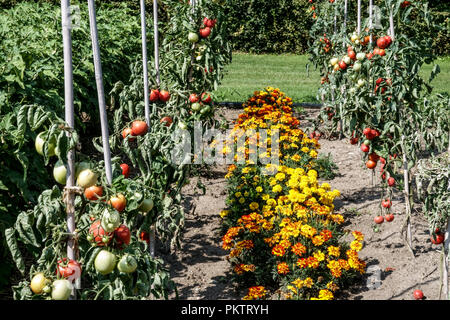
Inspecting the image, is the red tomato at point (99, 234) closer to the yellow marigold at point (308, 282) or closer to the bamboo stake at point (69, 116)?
the bamboo stake at point (69, 116)

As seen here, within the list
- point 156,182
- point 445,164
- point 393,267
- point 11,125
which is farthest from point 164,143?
point 393,267

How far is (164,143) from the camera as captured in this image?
2795 millimetres

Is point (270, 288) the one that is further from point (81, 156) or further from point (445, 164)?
point (81, 156)

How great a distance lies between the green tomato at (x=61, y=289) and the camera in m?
1.63

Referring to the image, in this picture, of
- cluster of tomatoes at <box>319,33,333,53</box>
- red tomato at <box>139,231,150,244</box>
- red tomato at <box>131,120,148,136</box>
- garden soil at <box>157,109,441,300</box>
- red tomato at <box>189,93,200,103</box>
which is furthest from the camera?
cluster of tomatoes at <box>319,33,333,53</box>

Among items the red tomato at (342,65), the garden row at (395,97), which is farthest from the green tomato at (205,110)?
the red tomato at (342,65)

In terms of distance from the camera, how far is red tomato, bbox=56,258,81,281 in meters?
1.67

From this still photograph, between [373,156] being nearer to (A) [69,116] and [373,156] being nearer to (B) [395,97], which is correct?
(B) [395,97]

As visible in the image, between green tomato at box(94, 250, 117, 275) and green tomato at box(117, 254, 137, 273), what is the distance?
0.03 meters

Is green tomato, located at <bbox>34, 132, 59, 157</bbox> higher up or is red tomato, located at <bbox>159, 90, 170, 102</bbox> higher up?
red tomato, located at <bbox>159, 90, 170, 102</bbox>

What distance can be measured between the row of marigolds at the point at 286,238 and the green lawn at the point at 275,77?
389 cm

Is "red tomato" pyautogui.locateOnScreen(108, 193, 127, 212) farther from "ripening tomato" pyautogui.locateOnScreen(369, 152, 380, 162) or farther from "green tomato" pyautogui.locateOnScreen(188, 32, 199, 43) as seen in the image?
"ripening tomato" pyautogui.locateOnScreen(369, 152, 380, 162)

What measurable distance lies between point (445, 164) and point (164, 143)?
1.55 meters

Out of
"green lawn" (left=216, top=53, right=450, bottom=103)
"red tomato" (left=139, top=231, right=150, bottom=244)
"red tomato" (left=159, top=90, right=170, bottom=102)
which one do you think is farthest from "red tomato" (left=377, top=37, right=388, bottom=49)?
"green lawn" (left=216, top=53, right=450, bottom=103)
